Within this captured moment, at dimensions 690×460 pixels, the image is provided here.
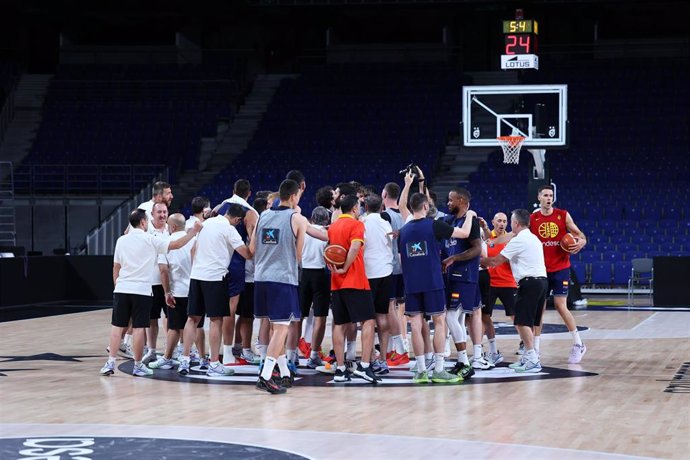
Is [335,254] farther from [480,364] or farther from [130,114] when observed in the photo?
[130,114]

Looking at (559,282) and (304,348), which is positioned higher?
(559,282)

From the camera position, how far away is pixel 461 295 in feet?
40.7

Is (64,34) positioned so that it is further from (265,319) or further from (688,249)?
(265,319)

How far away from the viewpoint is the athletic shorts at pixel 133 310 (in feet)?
40.5

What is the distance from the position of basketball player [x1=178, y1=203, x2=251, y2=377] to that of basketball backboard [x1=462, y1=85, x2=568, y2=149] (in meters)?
10.6

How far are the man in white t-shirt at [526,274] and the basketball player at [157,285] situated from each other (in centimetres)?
347

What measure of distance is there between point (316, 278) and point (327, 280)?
0.44 ft

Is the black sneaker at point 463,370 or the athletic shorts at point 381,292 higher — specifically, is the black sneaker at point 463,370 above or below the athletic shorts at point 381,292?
below

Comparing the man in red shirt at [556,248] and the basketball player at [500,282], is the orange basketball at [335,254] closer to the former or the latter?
the basketball player at [500,282]

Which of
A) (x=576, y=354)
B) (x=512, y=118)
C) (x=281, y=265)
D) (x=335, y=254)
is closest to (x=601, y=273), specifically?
(x=512, y=118)

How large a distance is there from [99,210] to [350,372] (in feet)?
57.3

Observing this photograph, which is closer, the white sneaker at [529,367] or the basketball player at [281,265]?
the basketball player at [281,265]

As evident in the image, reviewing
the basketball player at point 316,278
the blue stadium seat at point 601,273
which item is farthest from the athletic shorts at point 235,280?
the blue stadium seat at point 601,273

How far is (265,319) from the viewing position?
12156 millimetres
